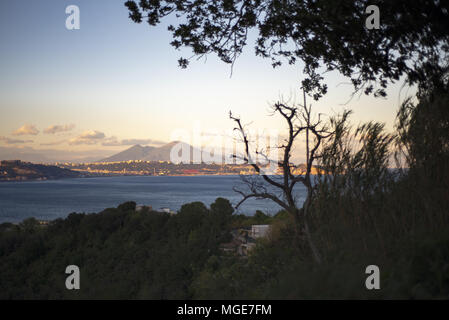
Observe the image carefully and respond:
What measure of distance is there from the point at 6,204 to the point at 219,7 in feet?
253

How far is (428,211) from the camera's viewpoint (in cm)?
527

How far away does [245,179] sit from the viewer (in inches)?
283

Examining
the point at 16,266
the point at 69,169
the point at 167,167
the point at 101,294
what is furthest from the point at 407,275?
the point at 69,169

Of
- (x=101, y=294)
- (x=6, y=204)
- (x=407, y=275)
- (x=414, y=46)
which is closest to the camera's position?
(x=407, y=275)

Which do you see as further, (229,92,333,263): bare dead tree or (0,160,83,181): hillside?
(0,160,83,181): hillside

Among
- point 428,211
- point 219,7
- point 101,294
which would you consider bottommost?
point 101,294

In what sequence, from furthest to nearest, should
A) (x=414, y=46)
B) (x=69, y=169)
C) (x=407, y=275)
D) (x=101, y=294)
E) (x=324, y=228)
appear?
1. (x=69, y=169)
2. (x=324, y=228)
3. (x=101, y=294)
4. (x=414, y=46)
5. (x=407, y=275)

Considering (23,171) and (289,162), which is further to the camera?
(23,171)

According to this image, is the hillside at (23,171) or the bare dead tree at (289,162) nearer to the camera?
the bare dead tree at (289,162)

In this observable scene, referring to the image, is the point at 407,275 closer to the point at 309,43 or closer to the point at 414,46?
the point at 414,46

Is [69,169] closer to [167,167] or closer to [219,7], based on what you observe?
[167,167]

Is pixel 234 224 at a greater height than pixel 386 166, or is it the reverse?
pixel 386 166
